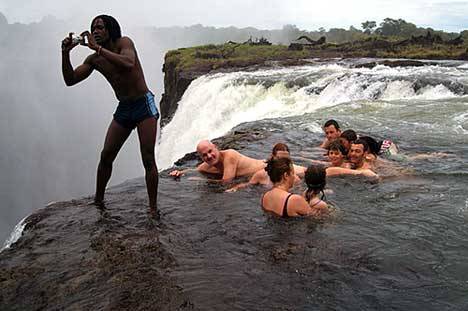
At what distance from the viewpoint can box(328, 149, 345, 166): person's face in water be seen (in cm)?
741

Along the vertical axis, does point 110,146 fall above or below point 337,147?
above

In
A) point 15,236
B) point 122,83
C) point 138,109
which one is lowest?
point 15,236

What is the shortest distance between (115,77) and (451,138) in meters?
7.38

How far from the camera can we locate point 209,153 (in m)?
6.86

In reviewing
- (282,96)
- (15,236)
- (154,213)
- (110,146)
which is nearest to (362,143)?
(154,213)

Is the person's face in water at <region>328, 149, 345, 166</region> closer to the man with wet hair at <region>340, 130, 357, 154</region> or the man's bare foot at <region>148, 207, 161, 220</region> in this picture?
the man with wet hair at <region>340, 130, 357, 154</region>

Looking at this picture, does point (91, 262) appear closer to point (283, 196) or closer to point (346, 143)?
point (283, 196)

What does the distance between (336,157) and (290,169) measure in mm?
2182

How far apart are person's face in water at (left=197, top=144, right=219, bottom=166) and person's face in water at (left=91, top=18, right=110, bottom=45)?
229 centimetres

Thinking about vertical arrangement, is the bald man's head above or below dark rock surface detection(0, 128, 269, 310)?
above

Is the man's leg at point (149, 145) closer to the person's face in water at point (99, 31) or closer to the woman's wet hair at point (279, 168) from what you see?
the person's face in water at point (99, 31)

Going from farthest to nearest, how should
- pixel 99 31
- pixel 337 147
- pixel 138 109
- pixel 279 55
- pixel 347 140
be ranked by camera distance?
pixel 279 55 < pixel 347 140 < pixel 337 147 < pixel 138 109 < pixel 99 31

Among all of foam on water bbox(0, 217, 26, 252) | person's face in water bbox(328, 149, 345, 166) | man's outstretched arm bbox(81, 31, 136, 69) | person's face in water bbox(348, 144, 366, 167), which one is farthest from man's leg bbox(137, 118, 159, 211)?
person's face in water bbox(348, 144, 366, 167)

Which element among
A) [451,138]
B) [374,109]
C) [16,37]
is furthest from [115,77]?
[16,37]
